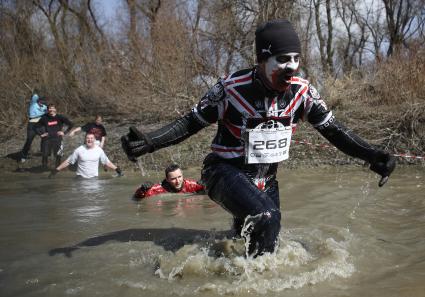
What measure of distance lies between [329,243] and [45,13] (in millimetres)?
23143

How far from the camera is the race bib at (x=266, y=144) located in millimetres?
3588

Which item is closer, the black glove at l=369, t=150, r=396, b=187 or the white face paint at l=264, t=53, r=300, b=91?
the white face paint at l=264, t=53, r=300, b=91

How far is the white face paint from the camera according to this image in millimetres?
3465

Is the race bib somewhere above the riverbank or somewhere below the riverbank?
above

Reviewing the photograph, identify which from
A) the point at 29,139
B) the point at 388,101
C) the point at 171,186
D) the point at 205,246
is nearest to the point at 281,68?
the point at 205,246

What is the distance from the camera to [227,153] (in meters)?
3.71

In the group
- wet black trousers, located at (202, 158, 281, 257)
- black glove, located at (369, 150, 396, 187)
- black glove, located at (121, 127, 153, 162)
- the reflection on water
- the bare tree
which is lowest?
the reflection on water

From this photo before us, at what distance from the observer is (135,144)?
350 centimetres

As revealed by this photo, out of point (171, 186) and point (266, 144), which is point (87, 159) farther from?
point (266, 144)

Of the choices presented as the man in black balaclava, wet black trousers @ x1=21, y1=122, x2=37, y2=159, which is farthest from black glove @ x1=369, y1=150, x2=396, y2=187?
wet black trousers @ x1=21, y1=122, x2=37, y2=159

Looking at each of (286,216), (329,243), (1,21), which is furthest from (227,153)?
(1,21)

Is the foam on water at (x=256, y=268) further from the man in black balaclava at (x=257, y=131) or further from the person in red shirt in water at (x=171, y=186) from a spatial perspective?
the person in red shirt in water at (x=171, y=186)

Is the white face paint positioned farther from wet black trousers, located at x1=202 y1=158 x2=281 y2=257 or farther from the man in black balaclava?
wet black trousers, located at x1=202 y1=158 x2=281 y2=257

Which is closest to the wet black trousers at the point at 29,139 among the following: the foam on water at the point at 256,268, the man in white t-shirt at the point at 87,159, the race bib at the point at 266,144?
the man in white t-shirt at the point at 87,159
